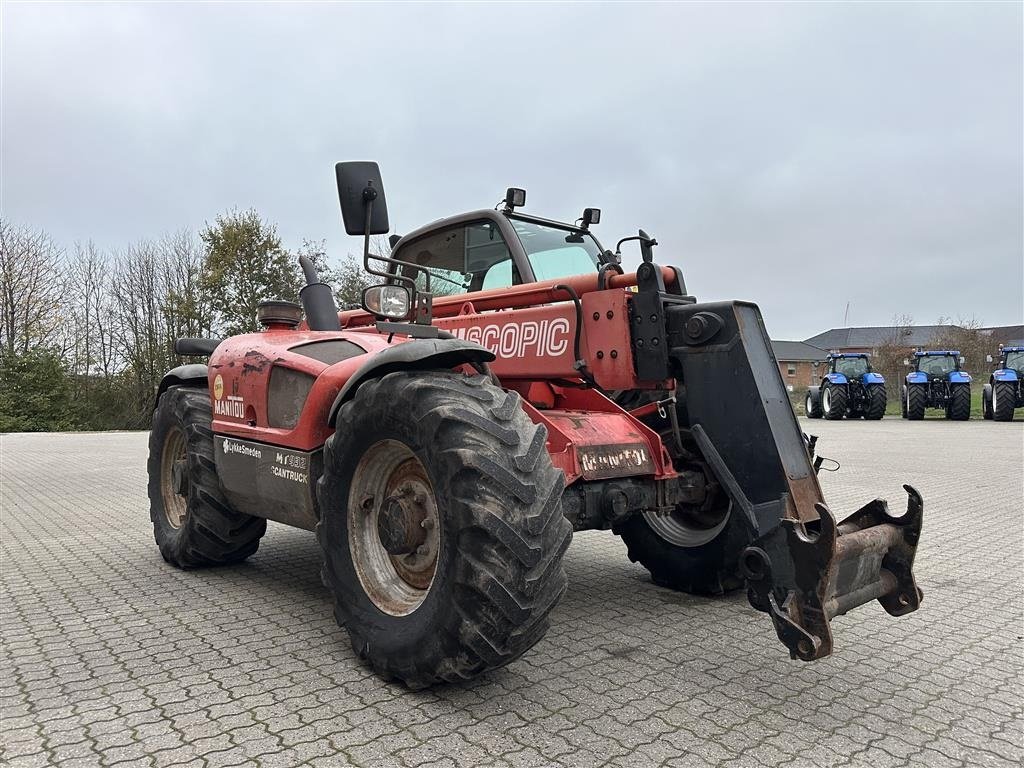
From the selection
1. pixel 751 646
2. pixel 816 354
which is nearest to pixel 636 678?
pixel 751 646

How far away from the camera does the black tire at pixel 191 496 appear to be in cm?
477

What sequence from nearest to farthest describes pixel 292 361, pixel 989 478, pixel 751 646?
1. pixel 751 646
2. pixel 292 361
3. pixel 989 478

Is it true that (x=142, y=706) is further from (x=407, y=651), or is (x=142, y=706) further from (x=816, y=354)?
(x=816, y=354)

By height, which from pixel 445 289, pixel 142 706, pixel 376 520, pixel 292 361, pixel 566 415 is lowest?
pixel 142 706

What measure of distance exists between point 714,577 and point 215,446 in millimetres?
3026

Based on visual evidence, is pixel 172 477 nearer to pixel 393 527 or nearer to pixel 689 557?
pixel 393 527

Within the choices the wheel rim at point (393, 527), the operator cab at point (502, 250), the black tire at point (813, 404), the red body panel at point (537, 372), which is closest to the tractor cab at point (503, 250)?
the operator cab at point (502, 250)

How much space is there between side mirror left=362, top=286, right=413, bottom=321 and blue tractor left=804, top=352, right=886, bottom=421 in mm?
24575

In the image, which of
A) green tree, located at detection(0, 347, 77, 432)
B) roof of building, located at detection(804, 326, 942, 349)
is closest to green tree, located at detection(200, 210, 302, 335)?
green tree, located at detection(0, 347, 77, 432)

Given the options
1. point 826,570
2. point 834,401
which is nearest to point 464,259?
point 826,570

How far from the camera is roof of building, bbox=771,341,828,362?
71.8 metres

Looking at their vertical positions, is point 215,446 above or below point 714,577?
above

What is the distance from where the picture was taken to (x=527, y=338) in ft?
13.5

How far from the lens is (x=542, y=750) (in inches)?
99.3
